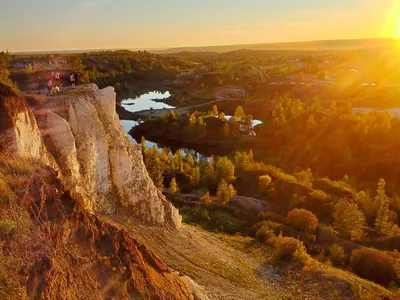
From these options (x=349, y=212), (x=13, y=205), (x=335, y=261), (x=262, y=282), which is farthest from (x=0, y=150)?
(x=349, y=212)

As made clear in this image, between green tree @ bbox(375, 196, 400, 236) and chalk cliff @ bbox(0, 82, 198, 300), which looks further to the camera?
green tree @ bbox(375, 196, 400, 236)

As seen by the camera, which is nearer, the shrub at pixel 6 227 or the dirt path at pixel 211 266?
the shrub at pixel 6 227

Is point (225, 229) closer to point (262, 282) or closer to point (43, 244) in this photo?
point (262, 282)

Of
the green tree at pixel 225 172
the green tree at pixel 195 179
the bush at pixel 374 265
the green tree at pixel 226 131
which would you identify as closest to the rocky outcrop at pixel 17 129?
the bush at pixel 374 265

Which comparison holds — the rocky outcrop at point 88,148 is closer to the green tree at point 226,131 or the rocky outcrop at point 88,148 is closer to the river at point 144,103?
the green tree at point 226,131

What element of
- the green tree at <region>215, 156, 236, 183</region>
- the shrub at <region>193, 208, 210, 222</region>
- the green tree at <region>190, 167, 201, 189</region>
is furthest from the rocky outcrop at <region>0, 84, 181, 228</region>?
the green tree at <region>215, 156, 236, 183</region>

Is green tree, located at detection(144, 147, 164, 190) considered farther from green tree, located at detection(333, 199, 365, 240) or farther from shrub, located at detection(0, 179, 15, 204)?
shrub, located at detection(0, 179, 15, 204)
